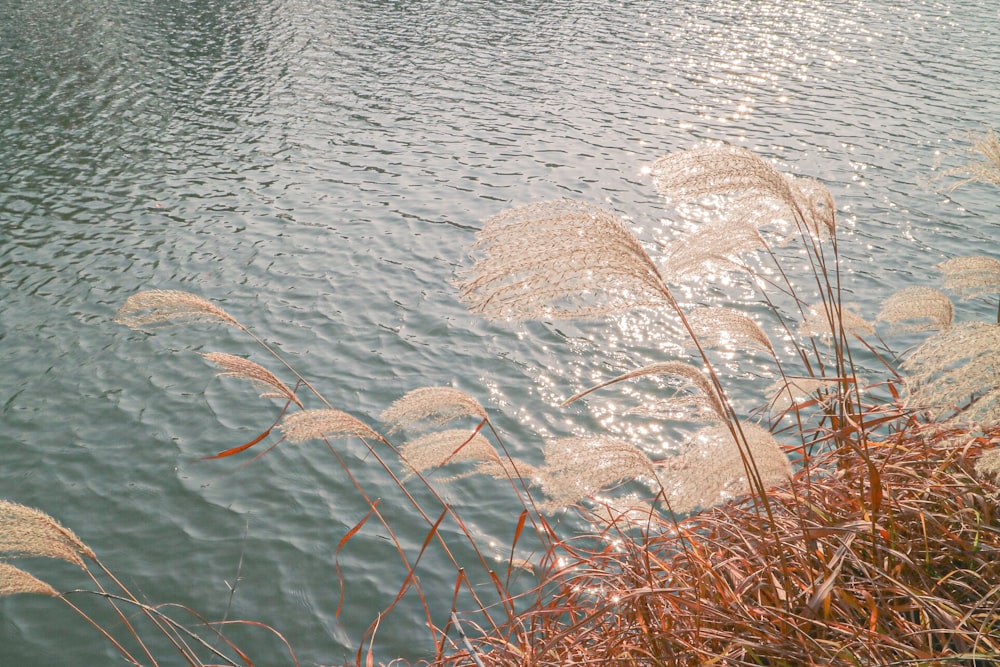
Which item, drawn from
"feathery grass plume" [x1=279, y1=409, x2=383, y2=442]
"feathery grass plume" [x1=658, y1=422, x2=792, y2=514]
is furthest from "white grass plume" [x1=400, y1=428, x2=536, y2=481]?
"feathery grass plume" [x1=658, y1=422, x2=792, y2=514]

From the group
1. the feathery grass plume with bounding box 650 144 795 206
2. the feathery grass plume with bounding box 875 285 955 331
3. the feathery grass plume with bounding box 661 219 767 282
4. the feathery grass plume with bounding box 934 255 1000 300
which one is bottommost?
the feathery grass plume with bounding box 875 285 955 331

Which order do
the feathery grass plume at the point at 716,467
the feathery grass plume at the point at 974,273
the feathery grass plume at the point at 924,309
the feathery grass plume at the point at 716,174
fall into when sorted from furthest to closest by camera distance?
the feathery grass plume at the point at 924,309
the feathery grass plume at the point at 974,273
the feathery grass plume at the point at 716,174
the feathery grass plume at the point at 716,467

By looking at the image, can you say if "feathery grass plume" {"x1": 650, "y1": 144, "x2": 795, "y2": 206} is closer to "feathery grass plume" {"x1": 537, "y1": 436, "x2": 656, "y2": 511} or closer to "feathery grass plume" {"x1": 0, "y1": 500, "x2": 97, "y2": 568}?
"feathery grass plume" {"x1": 537, "y1": 436, "x2": 656, "y2": 511}

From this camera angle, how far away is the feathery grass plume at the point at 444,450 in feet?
9.64

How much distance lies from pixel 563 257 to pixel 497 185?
1038 centimetres

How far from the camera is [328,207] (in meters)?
11.7

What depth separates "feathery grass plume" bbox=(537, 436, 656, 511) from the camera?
8.72ft

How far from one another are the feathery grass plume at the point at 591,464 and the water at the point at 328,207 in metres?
2.66

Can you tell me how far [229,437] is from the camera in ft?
22.8

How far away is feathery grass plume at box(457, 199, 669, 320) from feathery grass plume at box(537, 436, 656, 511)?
46 centimetres

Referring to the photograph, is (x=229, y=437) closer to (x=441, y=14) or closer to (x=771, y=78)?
(x=771, y=78)

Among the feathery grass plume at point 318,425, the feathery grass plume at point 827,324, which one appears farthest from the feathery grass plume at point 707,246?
the feathery grass plume at point 318,425

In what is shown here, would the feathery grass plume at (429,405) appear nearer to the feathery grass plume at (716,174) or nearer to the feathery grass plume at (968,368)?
the feathery grass plume at (716,174)

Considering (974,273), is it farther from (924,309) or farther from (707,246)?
(707,246)
